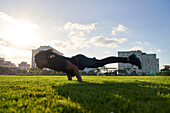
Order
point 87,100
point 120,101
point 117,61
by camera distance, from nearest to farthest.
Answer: point 120,101, point 87,100, point 117,61

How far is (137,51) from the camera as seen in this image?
10756 cm

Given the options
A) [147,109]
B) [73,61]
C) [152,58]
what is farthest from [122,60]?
[152,58]

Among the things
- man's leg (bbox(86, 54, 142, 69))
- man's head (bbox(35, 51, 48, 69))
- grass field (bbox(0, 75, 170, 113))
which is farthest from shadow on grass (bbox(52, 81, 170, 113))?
man's head (bbox(35, 51, 48, 69))

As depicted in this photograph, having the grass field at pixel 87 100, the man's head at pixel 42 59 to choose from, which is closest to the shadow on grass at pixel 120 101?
the grass field at pixel 87 100

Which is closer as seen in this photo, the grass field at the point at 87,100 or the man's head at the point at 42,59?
the grass field at the point at 87,100

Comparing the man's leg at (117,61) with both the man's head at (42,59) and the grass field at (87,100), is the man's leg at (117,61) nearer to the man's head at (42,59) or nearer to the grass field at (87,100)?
the man's head at (42,59)

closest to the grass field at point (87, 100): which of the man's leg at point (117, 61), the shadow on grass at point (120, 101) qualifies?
the shadow on grass at point (120, 101)

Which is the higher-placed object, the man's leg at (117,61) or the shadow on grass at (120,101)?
the man's leg at (117,61)

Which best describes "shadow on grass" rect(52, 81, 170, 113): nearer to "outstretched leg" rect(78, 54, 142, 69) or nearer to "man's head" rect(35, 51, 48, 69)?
"outstretched leg" rect(78, 54, 142, 69)

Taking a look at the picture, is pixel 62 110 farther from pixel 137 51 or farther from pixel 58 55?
pixel 137 51

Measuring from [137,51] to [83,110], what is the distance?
116669mm

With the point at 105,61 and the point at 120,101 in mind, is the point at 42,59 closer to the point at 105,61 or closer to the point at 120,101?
the point at 105,61

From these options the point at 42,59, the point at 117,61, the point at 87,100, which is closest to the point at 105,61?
the point at 117,61

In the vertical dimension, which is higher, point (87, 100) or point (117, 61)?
point (117, 61)
